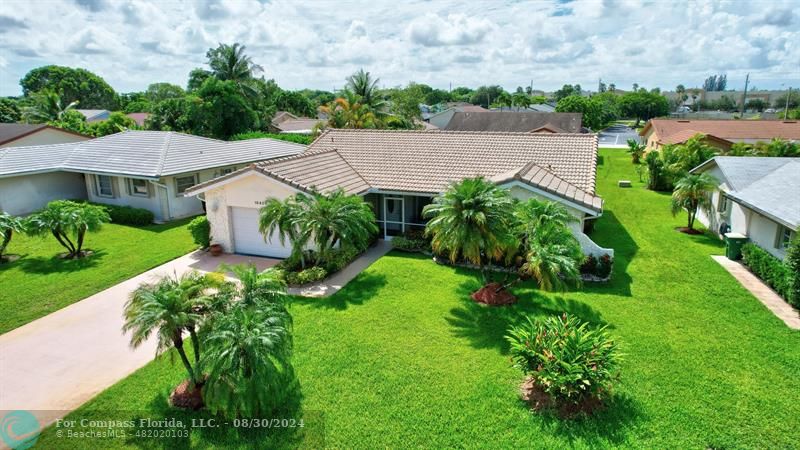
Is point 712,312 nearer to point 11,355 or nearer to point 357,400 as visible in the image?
point 357,400

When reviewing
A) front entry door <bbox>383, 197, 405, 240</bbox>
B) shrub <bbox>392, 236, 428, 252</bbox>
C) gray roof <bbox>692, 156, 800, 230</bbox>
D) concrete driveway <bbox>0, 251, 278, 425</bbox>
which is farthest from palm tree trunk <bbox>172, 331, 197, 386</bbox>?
gray roof <bbox>692, 156, 800, 230</bbox>

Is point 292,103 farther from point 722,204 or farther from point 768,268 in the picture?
point 768,268

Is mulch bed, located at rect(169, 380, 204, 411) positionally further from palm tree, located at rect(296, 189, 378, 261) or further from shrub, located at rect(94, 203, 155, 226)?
A: shrub, located at rect(94, 203, 155, 226)

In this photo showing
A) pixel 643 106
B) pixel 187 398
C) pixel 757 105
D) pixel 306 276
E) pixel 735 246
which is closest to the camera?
pixel 187 398

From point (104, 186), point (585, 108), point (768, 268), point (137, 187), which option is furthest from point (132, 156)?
point (585, 108)

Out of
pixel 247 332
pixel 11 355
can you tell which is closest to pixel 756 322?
pixel 247 332

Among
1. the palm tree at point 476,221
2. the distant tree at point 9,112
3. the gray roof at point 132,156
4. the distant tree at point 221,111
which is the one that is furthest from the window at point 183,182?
the distant tree at point 9,112
